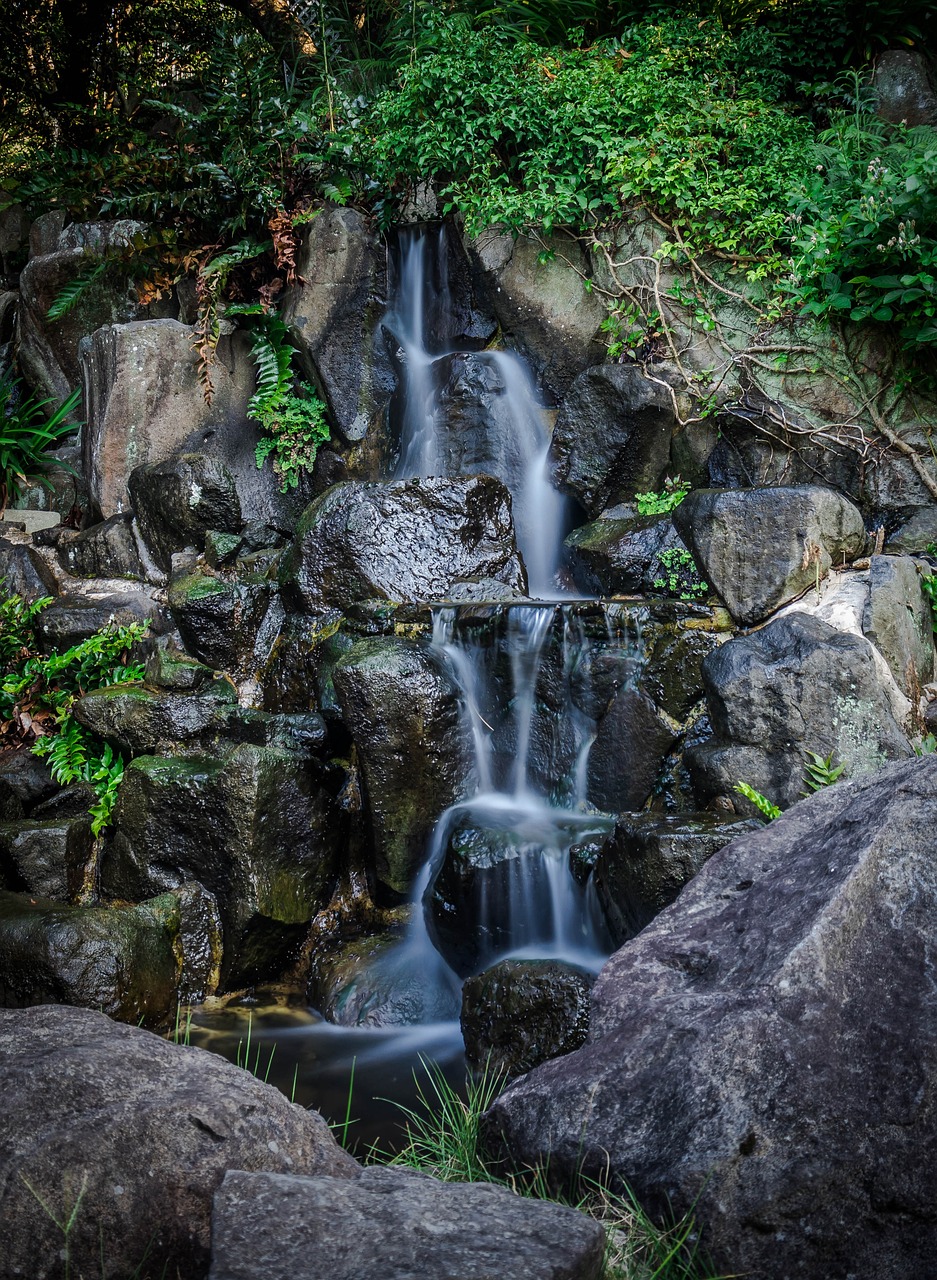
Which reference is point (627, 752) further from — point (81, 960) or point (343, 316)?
point (343, 316)

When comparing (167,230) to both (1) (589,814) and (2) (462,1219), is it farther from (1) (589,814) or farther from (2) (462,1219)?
(2) (462,1219)

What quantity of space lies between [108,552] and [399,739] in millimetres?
4346

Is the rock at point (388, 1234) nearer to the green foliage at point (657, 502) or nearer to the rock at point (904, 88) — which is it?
the green foliage at point (657, 502)

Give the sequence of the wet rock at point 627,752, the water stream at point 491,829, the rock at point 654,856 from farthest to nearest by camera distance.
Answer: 1. the wet rock at point 627,752
2. the water stream at point 491,829
3. the rock at point 654,856

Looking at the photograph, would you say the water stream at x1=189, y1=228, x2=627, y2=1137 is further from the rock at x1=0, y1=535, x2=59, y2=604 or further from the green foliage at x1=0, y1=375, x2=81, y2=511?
the green foliage at x1=0, y1=375, x2=81, y2=511

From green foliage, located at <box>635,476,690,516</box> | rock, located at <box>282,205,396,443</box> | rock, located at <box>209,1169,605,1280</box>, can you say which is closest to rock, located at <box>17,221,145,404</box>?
rock, located at <box>282,205,396,443</box>

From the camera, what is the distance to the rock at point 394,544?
7.00m

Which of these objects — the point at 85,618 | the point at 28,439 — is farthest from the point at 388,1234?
the point at 28,439

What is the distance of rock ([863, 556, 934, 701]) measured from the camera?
18.2ft

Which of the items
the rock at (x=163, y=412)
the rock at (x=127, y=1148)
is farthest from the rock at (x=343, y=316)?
the rock at (x=127, y=1148)

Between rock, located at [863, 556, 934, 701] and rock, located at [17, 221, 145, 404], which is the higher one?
rock, located at [17, 221, 145, 404]

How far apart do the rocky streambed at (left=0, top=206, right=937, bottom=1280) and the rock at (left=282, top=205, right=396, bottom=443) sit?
0.11 ft

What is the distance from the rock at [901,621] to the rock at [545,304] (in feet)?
12.5

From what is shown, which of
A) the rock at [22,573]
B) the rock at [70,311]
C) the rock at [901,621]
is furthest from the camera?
the rock at [70,311]
